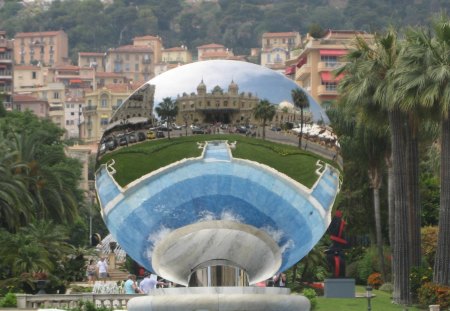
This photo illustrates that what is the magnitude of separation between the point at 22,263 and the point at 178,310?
99.9ft

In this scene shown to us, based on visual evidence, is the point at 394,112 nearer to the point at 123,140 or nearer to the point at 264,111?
the point at 123,140

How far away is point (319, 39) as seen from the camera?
475ft

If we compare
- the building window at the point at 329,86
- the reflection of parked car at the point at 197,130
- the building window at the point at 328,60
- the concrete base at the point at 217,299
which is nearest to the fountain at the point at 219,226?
the concrete base at the point at 217,299

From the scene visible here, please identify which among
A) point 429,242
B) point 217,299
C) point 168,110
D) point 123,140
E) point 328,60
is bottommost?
point 429,242

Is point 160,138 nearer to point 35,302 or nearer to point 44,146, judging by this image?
point 35,302

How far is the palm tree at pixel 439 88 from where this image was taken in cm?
4309

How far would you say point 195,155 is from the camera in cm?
1945

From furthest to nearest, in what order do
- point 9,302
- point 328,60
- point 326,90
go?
1. point 328,60
2. point 326,90
3. point 9,302

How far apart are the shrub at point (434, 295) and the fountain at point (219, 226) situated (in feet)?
73.6

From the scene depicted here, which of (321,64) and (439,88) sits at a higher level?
(321,64)

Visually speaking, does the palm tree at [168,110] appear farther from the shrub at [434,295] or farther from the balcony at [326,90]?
the balcony at [326,90]

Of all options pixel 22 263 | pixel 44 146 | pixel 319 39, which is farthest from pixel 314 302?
pixel 319 39

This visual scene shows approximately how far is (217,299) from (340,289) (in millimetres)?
25462

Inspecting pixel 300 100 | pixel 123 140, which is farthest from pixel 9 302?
pixel 300 100
